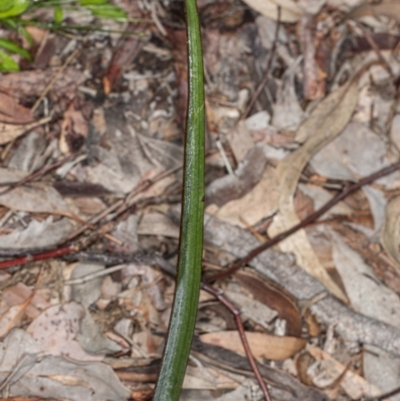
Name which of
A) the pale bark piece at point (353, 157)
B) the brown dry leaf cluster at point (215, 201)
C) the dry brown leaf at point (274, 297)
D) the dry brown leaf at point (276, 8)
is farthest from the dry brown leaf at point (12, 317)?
the dry brown leaf at point (276, 8)

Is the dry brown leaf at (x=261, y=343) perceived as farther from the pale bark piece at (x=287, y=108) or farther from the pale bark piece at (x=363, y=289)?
the pale bark piece at (x=287, y=108)

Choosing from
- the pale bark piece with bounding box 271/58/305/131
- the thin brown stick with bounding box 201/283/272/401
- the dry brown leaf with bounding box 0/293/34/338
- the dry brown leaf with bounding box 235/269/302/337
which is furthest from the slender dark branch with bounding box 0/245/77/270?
the pale bark piece with bounding box 271/58/305/131

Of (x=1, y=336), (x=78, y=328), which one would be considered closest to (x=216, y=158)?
(x=78, y=328)

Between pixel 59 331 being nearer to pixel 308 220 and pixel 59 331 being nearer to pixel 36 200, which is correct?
pixel 36 200

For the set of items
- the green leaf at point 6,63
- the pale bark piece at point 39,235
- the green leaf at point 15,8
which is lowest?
the pale bark piece at point 39,235

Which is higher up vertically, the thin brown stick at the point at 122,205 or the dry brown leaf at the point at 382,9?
the dry brown leaf at the point at 382,9

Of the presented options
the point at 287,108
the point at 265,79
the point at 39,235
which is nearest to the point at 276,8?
the point at 265,79

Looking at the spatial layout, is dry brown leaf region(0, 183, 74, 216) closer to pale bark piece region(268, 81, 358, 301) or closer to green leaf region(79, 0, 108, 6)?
green leaf region(79, 0, 108, 6)

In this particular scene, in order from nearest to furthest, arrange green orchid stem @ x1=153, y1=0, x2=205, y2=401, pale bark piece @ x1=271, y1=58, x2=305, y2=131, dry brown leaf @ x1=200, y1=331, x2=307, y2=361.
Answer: green orchid stem @ x1=153, y1=0, x2=205, y2=401 → dry brown leaf @ x1=200, y1=331, x2=307, y2=361 → pale bark piece @ x1=271, y1=58, x2=305, y2=131

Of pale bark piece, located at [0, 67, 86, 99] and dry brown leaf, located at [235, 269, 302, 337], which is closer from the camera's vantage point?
dry brown leaf, located at [235, 269, 302, 337]
